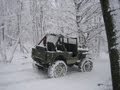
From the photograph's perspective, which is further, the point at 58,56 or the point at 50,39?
the point at 50,39

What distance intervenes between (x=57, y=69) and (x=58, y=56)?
712mm

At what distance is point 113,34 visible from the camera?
10.5 ft

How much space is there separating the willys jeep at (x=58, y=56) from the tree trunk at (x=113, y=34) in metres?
5.99

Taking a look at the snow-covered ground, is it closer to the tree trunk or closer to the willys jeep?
the willys jeep

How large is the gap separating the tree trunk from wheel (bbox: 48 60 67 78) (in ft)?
19.8

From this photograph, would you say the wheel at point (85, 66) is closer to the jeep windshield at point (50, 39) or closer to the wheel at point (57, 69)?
the wheel at point (57, 69)

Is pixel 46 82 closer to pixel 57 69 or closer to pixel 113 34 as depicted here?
pixel 57 69

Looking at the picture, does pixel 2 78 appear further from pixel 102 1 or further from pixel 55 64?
pixel 102 1

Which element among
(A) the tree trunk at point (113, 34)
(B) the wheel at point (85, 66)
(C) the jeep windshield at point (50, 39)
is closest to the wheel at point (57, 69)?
(C) the jeep windshield at point (50, 39)

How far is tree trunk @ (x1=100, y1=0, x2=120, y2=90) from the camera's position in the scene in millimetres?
3156

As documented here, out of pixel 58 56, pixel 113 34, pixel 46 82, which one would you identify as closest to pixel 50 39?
pixel 58 56

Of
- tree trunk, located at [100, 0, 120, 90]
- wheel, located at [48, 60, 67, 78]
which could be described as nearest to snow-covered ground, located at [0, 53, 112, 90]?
wheel, located at [48, 60, 67, 78]

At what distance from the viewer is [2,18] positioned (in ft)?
56.5

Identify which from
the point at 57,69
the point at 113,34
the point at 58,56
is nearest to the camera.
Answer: the point at 113,34
